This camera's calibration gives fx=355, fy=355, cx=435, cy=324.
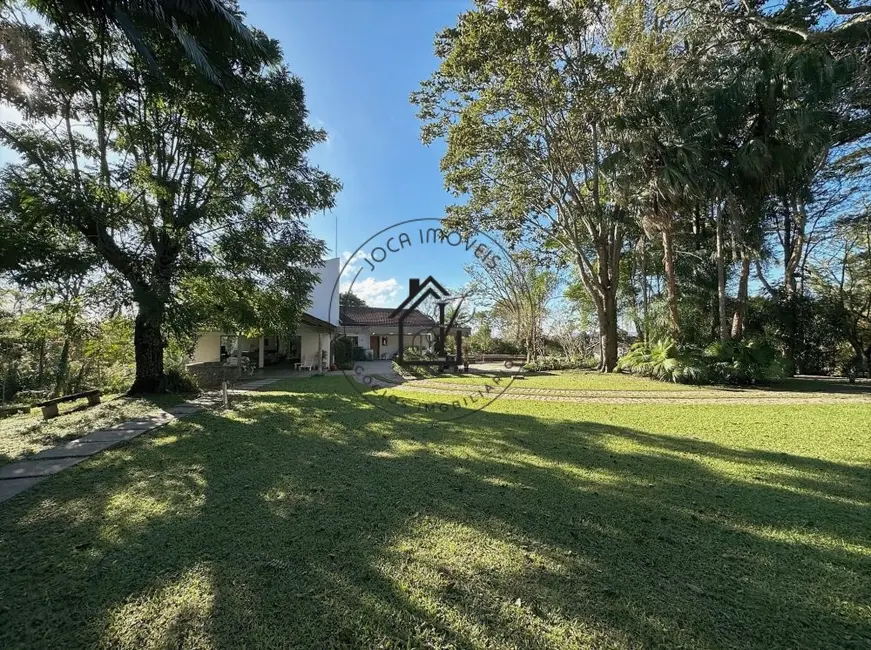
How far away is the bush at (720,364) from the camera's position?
10.9 m

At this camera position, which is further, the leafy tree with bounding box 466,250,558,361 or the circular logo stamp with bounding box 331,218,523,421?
the leafy tree with bounding box 466,250,558,361

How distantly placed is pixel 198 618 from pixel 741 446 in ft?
20.7

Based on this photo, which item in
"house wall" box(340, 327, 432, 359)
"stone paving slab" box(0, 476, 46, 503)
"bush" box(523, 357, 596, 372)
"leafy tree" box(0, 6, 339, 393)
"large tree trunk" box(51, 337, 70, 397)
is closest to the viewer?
"stone paving slab" box(0, 476, 46, 503)

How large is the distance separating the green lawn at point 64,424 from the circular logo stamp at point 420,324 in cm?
504

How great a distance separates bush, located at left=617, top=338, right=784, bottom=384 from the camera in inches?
428

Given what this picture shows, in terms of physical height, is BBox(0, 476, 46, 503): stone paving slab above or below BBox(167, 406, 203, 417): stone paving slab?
below

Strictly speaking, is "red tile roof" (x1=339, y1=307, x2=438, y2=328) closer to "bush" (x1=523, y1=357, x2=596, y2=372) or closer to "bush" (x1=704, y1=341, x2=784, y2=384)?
"bush" (x1=523, y1=357, x2=596, y2=372)

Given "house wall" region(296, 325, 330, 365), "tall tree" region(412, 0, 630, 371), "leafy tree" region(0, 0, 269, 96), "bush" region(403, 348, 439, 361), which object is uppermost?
"tall tree" region(412, 0, 630, 371)

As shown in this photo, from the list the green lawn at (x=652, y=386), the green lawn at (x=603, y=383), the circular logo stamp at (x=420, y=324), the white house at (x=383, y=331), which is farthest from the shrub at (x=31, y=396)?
the white house at (x=383, y=331)

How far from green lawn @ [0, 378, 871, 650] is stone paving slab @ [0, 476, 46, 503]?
0.57ft

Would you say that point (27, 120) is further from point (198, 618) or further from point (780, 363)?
point (780, 363)

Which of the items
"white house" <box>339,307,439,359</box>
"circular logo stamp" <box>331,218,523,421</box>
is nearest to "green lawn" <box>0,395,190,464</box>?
"circular logo stamp" <box>331,218,523,421</box>

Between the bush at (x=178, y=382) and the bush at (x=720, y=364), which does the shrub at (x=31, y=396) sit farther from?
the bush at (x=720, y=364)

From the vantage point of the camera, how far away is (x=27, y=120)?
25.6ft
